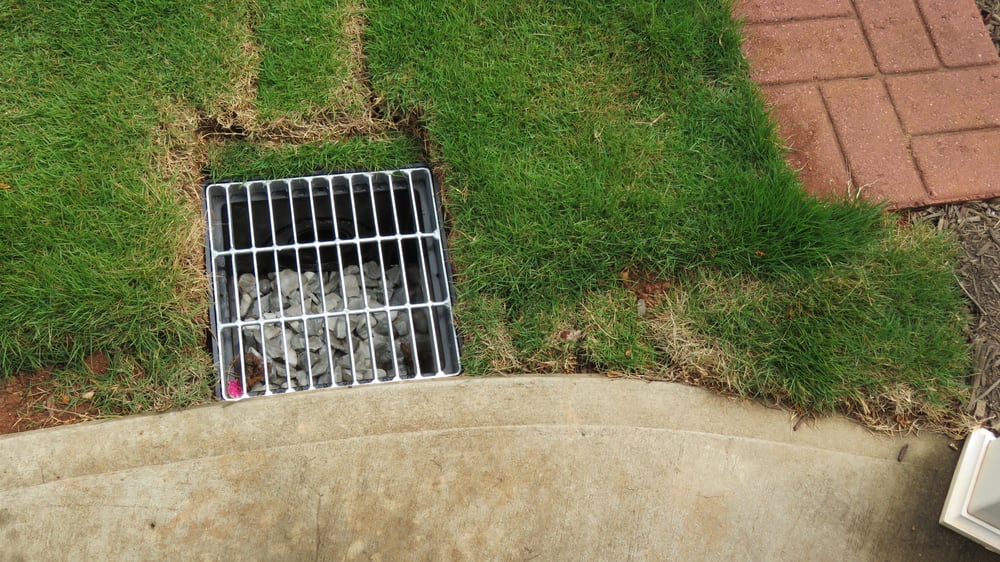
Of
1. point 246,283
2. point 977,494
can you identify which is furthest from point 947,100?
point 246,283

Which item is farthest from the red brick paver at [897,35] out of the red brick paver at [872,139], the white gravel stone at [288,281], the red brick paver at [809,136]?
the white gravel stone at [288,281]

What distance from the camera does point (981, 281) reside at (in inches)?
94.1

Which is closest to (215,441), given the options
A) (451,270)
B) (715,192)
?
(451,270)

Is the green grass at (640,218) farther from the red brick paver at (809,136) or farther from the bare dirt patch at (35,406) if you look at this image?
the bare dirt patch at (35,406)

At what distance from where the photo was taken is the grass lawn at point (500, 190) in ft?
7.07

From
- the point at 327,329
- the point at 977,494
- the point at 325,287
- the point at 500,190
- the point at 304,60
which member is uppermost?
the point at 304,60

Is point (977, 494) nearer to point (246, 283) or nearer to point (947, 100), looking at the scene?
point (947, 100)

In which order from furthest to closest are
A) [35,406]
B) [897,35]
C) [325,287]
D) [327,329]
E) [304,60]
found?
1. [897,35]
2. [325,287]
3. [304,60]
4. [327,329]
5. [35,406]

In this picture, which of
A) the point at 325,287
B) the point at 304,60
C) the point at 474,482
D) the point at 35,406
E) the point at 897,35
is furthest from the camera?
the point at 897,35

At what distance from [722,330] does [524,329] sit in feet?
2.05

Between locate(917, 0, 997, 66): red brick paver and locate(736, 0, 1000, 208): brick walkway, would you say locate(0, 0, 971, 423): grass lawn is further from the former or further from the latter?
locate(917, 0, 997, 66): red brick paver

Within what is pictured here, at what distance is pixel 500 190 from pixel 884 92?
1.52 metres

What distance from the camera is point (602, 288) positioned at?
2293 mm

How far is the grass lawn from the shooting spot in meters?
2.16
